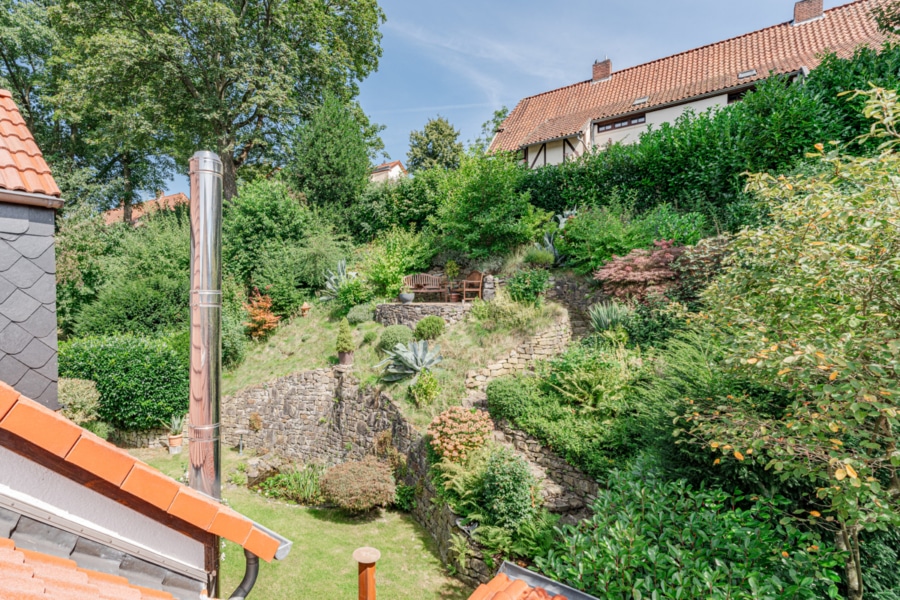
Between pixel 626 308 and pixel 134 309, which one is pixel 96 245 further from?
pixel 626 308

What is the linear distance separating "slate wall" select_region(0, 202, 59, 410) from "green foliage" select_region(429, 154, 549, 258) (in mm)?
10902

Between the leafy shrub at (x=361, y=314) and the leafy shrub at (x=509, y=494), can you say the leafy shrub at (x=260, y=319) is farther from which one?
the leafy shrub at (x=509, y=494)

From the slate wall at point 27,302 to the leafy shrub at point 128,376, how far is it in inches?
439

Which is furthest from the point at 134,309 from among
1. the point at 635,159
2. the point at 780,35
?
the point at 780,35

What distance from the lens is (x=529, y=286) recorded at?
1100 cm

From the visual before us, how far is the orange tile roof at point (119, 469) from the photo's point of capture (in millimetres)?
1780

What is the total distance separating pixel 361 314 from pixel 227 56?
13.3 m

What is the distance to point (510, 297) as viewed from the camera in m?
11.2

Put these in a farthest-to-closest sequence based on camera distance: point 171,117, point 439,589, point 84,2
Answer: point 171,117
point 84,2
point 439,589

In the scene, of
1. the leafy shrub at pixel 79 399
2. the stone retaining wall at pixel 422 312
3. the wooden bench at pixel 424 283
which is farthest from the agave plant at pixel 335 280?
the leafy shrub at pixel 79 399

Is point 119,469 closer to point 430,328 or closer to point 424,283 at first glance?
point 430,328

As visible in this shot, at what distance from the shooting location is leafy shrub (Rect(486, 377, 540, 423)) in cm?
805

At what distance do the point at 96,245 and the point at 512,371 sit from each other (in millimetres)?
16686

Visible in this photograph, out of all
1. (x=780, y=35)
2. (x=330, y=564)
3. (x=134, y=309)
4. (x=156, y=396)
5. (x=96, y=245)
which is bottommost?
(x=330, y=564)
